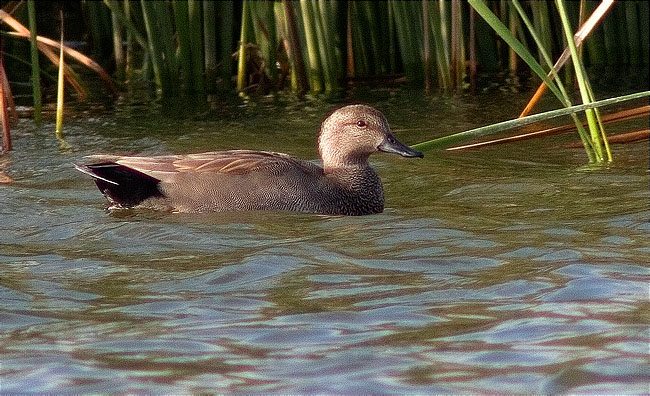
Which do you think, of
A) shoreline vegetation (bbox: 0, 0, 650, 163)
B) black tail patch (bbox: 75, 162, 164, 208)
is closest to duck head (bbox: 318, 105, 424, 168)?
black tail patch (bbox: 75, 162, 164, 208)

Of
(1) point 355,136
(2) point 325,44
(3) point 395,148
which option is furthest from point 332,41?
(3) point 395,148

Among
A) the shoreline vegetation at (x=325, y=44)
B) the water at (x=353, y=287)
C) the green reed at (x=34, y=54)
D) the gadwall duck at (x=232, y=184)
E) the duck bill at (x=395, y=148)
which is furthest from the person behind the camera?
the shoreline vegetation at (x=325, y=44)

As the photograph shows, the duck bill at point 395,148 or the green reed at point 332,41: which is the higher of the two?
the green reed at point 332,41

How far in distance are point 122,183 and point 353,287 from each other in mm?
2443

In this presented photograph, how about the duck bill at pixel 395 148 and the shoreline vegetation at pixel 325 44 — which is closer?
the duck bill at pixel 395 148

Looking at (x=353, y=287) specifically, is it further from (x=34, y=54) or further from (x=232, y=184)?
(x=34, y=54)

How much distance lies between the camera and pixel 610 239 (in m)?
6.22

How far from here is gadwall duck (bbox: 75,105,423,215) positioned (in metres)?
7.39

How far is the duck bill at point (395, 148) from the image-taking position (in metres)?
7.50

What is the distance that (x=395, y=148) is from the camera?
771 cm

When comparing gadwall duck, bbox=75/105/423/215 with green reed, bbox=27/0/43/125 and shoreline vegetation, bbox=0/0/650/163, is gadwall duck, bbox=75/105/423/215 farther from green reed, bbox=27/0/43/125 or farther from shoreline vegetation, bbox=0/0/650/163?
shoreline vegetation, bbox=0/0/650/163

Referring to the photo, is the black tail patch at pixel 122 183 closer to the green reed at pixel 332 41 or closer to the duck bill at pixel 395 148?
the duck bill at pixel 395 148

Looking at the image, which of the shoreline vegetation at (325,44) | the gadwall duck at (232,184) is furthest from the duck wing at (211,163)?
the shoreline vegetation at (325,44)

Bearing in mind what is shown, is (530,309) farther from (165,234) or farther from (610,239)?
(165,234)
